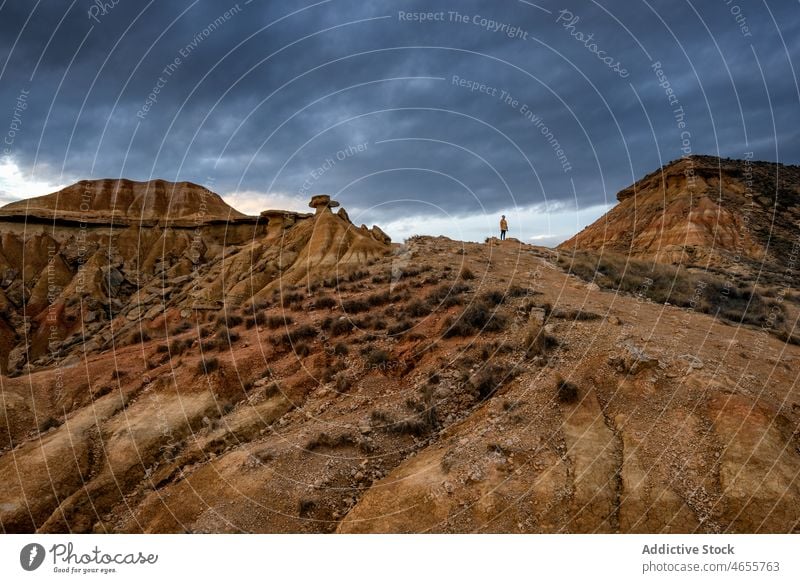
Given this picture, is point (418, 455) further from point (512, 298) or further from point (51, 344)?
point (51, 344)

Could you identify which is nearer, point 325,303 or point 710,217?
point 325,303

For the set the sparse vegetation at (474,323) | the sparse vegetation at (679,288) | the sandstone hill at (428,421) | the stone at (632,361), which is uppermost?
the sparse vegetation at (679,288)

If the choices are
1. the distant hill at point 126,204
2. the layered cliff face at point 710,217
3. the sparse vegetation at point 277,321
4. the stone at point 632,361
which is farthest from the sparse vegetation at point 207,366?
the layered cliff face at point 710,217

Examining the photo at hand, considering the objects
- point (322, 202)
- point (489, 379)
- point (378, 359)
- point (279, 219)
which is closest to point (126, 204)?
point (279, 219)

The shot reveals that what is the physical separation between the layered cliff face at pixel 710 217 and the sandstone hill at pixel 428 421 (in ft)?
95.0

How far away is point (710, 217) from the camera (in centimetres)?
4594

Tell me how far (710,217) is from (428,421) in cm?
4955

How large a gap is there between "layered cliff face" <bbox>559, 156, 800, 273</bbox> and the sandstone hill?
1140 inches

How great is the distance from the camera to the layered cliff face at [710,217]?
41.8 metres

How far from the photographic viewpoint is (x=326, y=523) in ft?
25.4

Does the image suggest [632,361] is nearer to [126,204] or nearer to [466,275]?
[466,275]

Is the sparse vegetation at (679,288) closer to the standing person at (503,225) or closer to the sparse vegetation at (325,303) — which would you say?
the standing person at (503,225)

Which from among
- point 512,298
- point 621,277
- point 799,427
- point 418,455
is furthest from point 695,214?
point 418,455

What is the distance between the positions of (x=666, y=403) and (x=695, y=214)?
4703 centimetres
